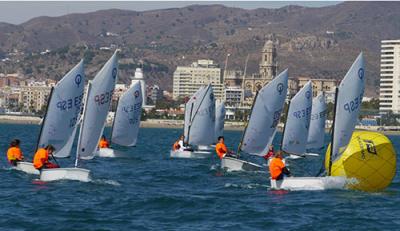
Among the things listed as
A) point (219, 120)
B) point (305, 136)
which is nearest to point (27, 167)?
point (305, 136)

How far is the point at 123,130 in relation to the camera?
7269cm

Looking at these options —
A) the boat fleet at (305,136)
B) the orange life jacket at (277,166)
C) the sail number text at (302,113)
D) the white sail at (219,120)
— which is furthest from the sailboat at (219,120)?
the orange life jacket at (277,166)

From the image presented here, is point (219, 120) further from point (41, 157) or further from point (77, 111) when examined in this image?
point (41, 157)

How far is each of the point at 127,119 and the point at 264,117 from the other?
19619 millimetres

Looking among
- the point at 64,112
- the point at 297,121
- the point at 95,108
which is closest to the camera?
the point at 95,108

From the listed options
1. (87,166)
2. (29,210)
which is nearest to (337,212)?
(29,210)

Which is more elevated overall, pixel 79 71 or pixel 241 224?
pixel 79 71

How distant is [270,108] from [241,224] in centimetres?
2083

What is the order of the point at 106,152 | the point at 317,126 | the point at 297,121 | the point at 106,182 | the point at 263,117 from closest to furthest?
the point at 106,182 < the point at 263,117 < the point at 297,121 < the point at 106,152 < the point at 317,126

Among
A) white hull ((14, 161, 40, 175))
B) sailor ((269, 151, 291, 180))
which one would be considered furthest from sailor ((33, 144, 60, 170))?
sailor ((269, 151, 291, 180))

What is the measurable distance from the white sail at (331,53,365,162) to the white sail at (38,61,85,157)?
1052 centimetres

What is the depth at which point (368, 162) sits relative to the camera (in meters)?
41.3

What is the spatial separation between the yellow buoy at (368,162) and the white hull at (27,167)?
13.1 m

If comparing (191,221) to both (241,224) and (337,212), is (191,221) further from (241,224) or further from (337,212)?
(337,212)
